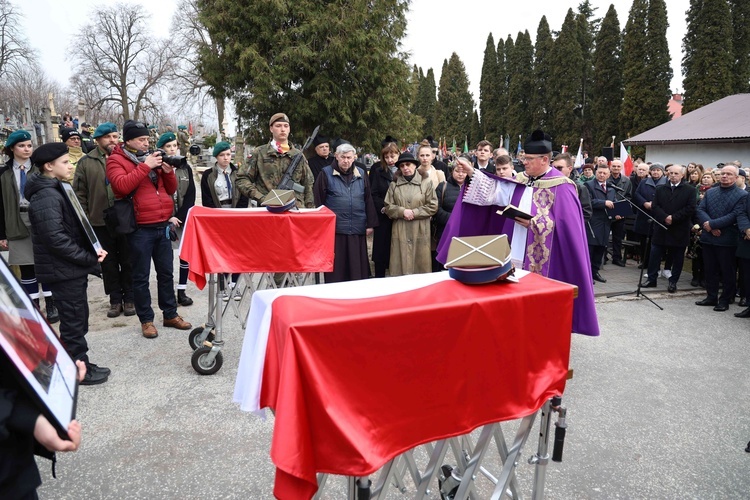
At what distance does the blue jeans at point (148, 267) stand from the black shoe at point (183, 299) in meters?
1.05

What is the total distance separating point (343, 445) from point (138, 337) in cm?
414

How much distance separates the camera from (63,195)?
12.8 feet

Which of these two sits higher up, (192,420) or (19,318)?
(19,318)

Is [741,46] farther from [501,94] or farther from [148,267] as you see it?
[148,267]

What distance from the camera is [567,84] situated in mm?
33625

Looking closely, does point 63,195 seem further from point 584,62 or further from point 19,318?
point 584,62

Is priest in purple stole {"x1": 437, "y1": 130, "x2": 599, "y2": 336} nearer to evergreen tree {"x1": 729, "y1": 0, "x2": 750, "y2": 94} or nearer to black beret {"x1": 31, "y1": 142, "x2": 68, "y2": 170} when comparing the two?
black beret {"x1": 31, "y1": 142, "x2": 68, "y2": 170}

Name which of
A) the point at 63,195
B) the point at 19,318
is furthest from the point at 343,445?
the point at 63,195

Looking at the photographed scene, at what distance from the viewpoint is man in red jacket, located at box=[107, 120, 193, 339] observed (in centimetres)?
487

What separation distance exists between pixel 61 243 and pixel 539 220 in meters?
3.65

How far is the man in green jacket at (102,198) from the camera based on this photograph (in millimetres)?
5637

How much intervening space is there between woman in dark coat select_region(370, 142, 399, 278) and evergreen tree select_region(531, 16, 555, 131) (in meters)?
32.0

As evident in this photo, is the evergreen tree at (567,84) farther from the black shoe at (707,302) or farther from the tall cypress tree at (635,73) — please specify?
the black shoe at (707,302)

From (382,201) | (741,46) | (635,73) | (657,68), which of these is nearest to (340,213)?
(382,201)
